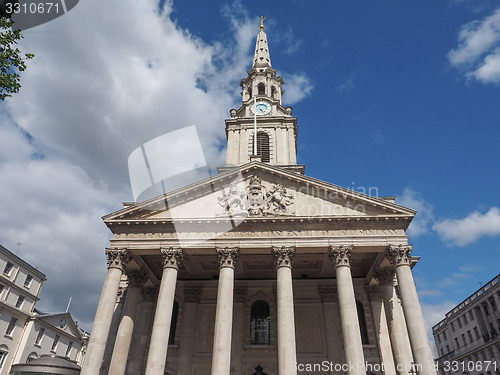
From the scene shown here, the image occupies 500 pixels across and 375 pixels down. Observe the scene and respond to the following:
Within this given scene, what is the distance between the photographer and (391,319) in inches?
918

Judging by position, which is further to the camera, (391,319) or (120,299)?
(120,299)

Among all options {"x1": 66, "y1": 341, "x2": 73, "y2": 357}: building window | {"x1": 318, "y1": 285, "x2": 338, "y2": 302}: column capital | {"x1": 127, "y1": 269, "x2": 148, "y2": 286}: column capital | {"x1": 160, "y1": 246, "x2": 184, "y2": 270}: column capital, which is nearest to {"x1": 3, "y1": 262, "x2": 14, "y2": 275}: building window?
{"x1": 66, "y1": 341, "x2": 73, "y2": 357}: building window

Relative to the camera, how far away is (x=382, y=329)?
2548 cm

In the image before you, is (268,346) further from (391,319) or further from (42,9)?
(42,9)

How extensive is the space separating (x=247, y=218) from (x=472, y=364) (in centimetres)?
4388

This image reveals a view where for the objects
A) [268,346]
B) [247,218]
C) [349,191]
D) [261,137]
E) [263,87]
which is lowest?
[268,346]

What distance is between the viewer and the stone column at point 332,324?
80.7 ft

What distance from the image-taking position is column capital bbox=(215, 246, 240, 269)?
22.2 meters

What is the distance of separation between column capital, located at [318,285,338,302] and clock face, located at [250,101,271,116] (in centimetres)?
2272

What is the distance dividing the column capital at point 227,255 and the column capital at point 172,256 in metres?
2.55

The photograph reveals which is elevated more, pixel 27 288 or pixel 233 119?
pixel 233 119

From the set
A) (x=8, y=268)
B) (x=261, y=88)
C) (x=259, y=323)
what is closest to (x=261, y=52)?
(x=261, y=88)

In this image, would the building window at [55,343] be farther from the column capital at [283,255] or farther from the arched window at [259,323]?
the column capital at [283,255]

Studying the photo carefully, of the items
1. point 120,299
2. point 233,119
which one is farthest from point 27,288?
point 233,119
